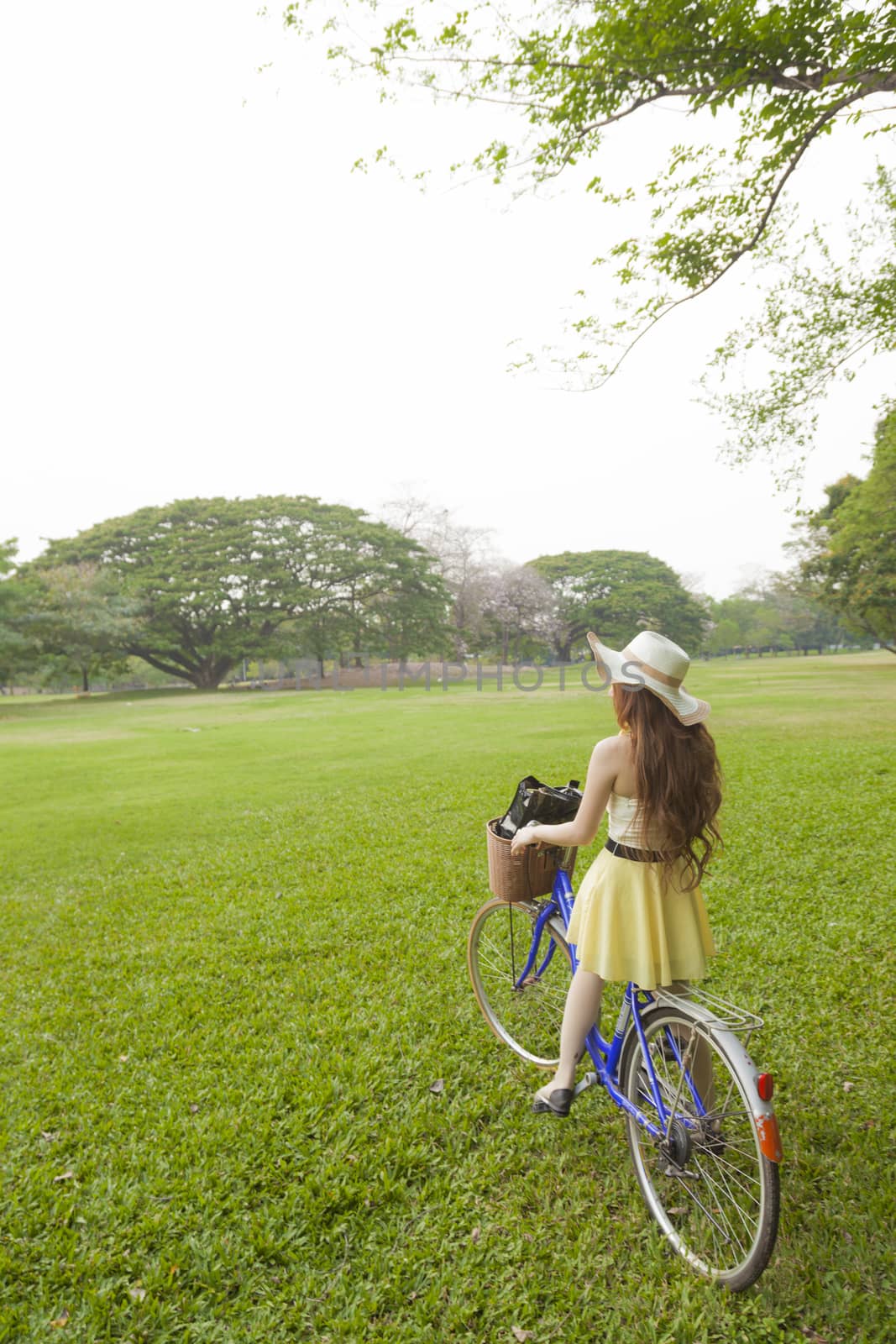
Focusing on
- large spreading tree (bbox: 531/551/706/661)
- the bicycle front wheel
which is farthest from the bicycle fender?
large spreading tree (bbox: 531/551/706/661)

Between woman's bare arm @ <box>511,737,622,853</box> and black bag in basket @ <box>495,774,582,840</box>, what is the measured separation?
8.4 inches

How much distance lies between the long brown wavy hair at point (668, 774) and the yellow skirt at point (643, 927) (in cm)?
10

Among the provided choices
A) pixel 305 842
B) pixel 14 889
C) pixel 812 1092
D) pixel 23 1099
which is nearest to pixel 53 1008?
pixel 23 1099

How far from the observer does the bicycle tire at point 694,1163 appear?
2.01m

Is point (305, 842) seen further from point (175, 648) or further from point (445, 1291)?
point (175, 648)

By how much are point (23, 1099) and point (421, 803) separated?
565 centimetres

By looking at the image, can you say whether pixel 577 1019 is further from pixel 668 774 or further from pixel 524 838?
pixel 668 774

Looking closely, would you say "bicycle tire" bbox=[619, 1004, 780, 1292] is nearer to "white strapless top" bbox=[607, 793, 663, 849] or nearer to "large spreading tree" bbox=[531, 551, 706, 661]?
"white strapless top" bbox=[607, 793, 663, 849]

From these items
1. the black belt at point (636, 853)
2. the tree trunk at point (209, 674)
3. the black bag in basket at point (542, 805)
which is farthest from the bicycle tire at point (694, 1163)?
the tree trunk at point (209, 674)

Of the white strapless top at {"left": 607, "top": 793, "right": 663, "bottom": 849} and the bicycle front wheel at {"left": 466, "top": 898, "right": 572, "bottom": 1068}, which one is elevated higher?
the white strapless top at {"left": 607, "top": 793, "right": 663, "bottom": 849}

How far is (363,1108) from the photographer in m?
2.86

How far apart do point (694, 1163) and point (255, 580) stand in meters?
35.7

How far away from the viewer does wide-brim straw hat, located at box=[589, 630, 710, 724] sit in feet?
6.53

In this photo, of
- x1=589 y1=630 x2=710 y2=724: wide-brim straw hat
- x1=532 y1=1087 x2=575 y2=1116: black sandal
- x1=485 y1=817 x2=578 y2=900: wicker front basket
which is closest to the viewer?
x1=589 y1=630 x2=710 y2=724: wide-brim straw hat
